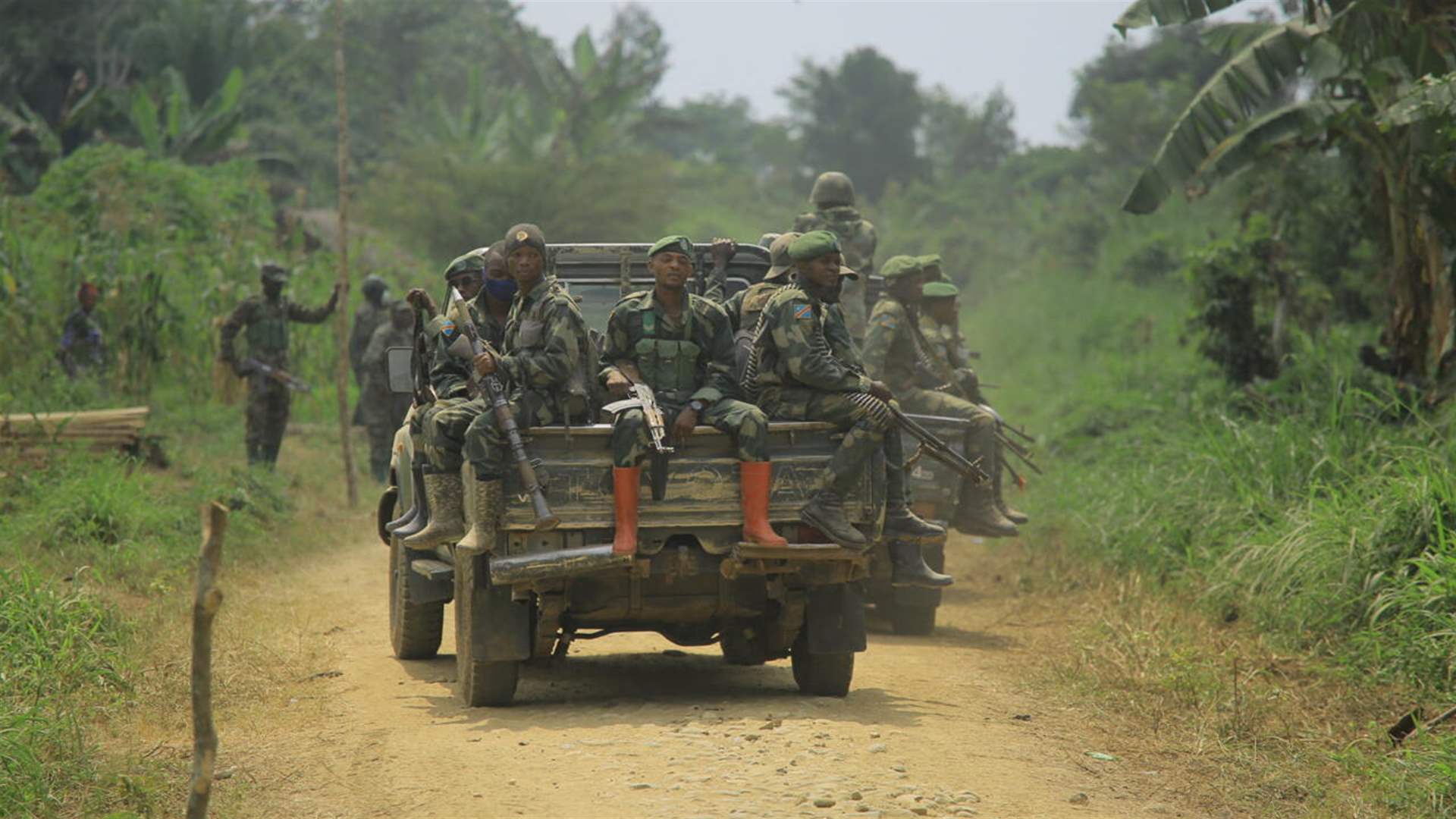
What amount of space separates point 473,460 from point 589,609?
905mm

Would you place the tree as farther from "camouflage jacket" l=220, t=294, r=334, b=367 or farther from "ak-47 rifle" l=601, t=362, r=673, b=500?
"ak-47 rifle" l=601, t=362, r=673, b=500

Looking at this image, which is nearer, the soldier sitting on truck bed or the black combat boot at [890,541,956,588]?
the soldier sitting on truck bed

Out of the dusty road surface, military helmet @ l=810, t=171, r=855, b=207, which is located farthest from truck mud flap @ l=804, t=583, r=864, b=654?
military helmet @ l=810, t=171, r=855, b=207

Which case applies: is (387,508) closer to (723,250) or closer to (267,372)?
(723,250)

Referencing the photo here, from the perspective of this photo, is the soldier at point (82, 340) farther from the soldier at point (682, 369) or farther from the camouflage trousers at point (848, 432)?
the camouflage trousers at point (848, 432)

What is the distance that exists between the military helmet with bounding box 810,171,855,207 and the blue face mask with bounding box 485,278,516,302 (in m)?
4.28

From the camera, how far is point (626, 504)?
22.4 ft

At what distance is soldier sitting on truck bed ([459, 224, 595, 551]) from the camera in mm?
6828

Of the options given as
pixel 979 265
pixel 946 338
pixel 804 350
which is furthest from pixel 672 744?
pixel 979 265

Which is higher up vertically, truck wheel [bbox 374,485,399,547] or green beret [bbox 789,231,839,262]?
green beret [bbox 789,231,839,262]

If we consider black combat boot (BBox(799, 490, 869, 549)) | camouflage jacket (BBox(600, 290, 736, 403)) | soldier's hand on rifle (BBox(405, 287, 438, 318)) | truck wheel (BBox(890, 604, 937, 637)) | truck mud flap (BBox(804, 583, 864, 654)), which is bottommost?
truck wheel (BBox(890, 604, 937, 637))

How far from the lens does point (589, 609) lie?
7.20m

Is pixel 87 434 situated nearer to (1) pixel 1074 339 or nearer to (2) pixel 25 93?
(1) pixel 1074 339

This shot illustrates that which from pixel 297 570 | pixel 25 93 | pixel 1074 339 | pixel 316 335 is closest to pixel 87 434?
pixel 297 570
